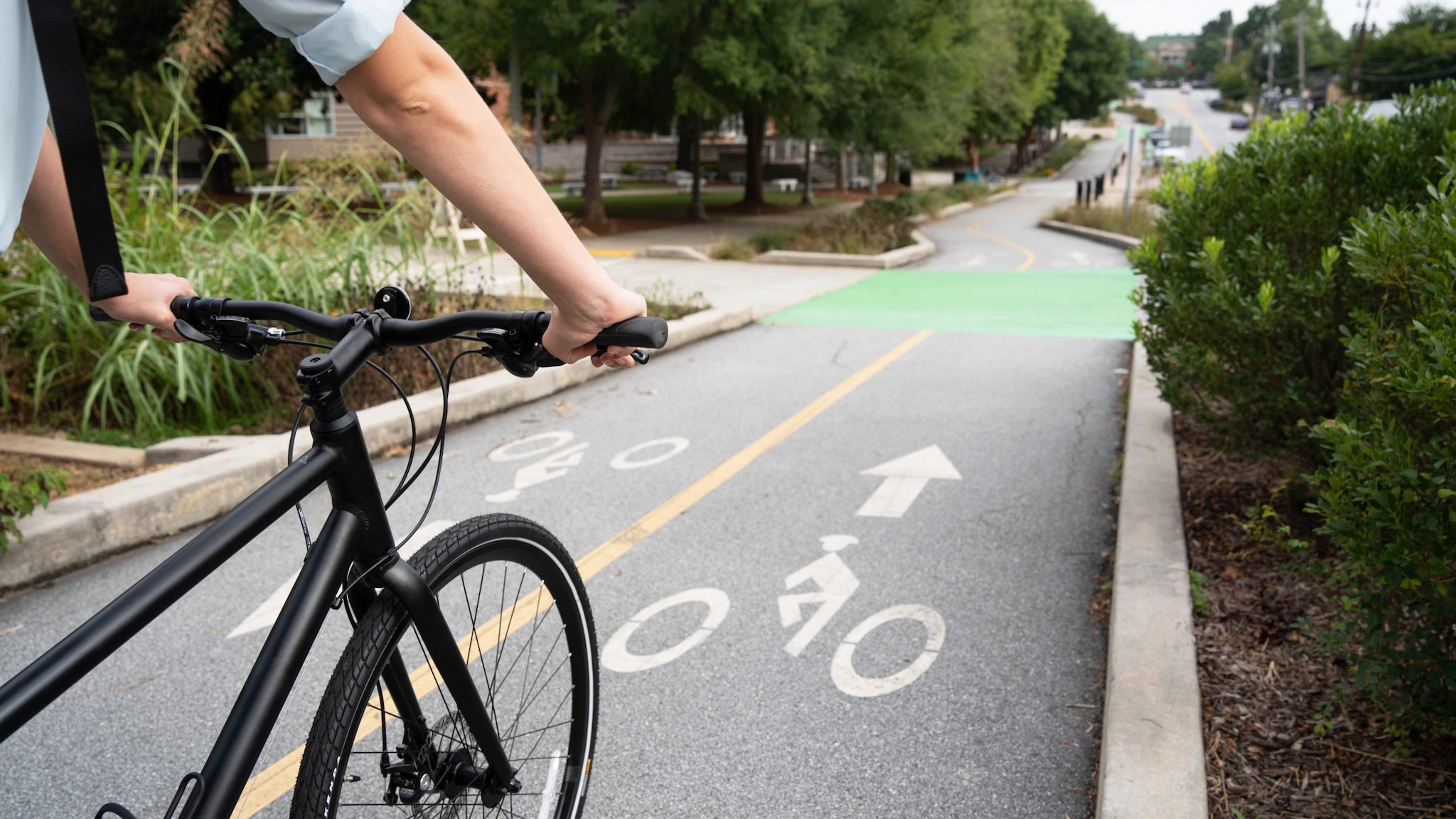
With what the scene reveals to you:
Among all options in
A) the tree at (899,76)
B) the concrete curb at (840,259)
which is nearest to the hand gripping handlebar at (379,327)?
the concrete curb at (840,259)

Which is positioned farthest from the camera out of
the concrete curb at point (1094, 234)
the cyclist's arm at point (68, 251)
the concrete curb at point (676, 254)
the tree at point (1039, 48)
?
the tree at point (1039, 48)

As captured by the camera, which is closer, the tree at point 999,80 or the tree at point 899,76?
the tree at point 899,76

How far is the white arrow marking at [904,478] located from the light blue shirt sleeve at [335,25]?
14.4 ft

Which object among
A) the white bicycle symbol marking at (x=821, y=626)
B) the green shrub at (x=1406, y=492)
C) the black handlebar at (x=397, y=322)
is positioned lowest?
the white bicycle symbol marking at (x=821, y=626)

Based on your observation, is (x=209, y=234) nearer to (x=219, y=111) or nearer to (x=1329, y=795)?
(x=1329, y=795)

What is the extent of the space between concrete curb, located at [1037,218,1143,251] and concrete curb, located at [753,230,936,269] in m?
4.17

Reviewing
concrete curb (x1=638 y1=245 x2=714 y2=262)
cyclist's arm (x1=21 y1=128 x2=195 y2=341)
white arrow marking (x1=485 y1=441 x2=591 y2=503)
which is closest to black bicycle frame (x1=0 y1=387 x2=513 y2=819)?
cyclist's arm (x1=21 y1=128 x2=195 y2=341)

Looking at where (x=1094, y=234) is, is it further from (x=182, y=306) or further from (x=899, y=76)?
(x=182, y=306)

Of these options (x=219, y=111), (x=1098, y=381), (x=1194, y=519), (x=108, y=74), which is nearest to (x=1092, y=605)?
(x=1194, y=519)

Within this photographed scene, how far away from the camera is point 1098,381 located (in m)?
8.96

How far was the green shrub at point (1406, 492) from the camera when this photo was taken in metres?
2.73

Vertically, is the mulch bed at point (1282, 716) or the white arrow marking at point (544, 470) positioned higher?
the mulch bed at point (1282, 716)

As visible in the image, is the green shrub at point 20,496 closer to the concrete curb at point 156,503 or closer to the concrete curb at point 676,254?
the concrete curb at point 156,503

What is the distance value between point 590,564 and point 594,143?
2222 cm
